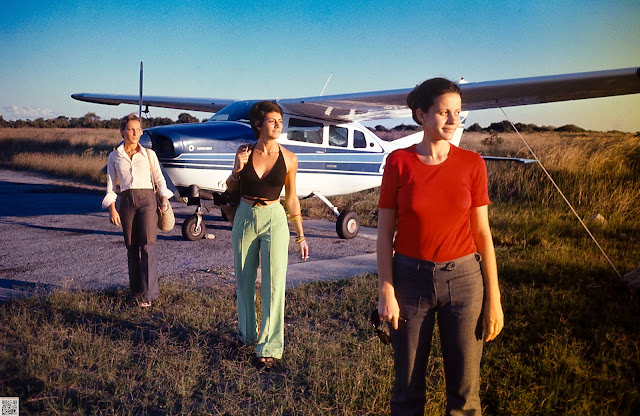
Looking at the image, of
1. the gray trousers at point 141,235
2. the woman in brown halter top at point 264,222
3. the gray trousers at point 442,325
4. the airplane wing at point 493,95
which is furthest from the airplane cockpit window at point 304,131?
the gray trousers at point 442,325

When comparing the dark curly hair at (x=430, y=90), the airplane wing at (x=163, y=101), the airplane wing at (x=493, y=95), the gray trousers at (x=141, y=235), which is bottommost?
the gray trousers at (x=141, y=235)

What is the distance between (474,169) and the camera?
202cm

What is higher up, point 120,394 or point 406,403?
point 406,403

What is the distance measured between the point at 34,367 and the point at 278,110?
8.02 ft

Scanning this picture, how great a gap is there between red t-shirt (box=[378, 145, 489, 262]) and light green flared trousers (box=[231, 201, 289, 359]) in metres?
1.44

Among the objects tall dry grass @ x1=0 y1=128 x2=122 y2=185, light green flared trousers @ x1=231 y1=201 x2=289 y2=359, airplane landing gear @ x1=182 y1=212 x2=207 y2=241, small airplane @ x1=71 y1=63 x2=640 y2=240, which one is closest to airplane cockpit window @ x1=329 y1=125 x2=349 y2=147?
small airplane @ x1=71 y1=63 x2=640 y2=240

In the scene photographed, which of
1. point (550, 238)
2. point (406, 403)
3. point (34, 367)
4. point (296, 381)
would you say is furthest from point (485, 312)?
point (550, 238)

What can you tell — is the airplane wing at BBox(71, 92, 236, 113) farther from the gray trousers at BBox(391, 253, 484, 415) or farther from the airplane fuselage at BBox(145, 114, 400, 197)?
the gray trousers at BBox(391, 253, 484, 415)

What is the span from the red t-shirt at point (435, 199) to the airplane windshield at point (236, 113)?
256 inches

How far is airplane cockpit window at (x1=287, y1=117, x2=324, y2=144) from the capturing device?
849 cm

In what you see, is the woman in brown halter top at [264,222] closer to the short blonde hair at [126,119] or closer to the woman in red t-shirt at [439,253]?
the woman in red t-shirt at [439,253]

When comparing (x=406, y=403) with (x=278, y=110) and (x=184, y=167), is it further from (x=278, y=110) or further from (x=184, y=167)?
(x=184, y=167)

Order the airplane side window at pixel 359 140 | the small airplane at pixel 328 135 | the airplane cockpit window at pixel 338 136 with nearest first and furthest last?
the small airplane at pixel 328 135, the airplane cockpit window at pixel 338 136, the airplane side window at pixel 359 140

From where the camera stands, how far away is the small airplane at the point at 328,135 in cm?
640
